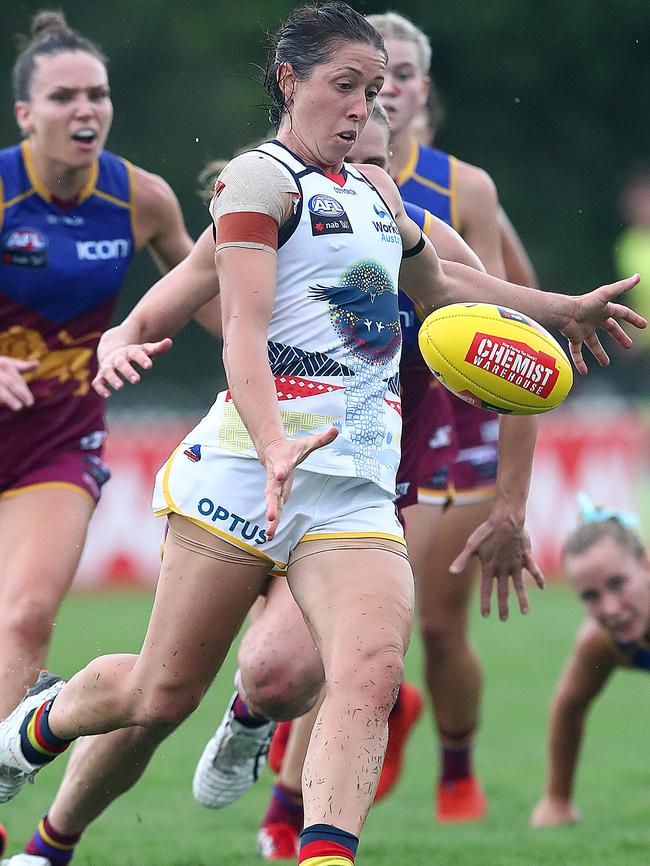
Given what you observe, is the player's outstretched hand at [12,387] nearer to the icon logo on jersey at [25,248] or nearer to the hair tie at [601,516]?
the icon logo on jersey at [25,248]

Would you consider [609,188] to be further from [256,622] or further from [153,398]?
[256,622]

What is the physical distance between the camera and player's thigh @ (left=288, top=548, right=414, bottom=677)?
4.09 m

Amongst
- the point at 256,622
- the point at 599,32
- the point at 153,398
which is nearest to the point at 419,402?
the point at 256,622

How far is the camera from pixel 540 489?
15.7m

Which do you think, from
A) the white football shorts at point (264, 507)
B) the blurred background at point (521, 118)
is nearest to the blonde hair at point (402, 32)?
the white football shorts at point (264, 507)

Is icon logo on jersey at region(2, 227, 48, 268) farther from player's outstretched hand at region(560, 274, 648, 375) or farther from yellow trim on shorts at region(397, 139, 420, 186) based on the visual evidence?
player's outstretched hand at region(560, 274, 648, 375)

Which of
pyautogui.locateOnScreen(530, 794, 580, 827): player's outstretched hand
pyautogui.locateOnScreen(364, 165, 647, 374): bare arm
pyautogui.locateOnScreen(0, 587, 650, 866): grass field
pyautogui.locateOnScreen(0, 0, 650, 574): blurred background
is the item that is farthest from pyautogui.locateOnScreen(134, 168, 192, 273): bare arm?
pyautogui.locateOnScreen(0, 0, 650, 574): blurred background

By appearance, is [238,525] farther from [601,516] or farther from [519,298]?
[601,516]

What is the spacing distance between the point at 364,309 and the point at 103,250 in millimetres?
1885

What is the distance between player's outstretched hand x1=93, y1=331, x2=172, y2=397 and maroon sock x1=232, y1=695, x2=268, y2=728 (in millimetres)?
1394

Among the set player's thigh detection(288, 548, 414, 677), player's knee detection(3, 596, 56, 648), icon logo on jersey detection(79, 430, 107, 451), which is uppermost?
player's thigh detection(288, 548, 414, 677)

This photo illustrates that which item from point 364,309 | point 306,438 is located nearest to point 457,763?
point 364,309

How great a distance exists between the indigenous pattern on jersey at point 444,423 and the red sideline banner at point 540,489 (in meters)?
8.43

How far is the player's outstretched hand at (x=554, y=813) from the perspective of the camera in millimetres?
6676
